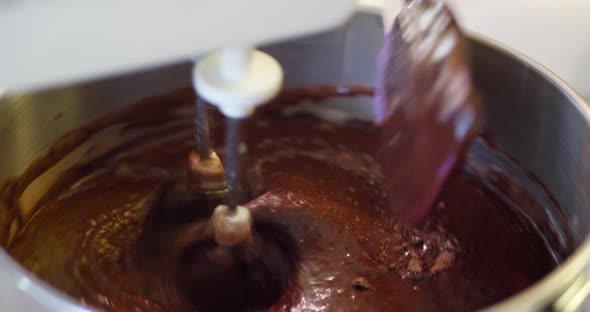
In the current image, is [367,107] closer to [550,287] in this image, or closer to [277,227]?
[277,227]

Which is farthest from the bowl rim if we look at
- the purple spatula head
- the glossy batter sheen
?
the glossy batter sheen

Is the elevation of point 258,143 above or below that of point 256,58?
below

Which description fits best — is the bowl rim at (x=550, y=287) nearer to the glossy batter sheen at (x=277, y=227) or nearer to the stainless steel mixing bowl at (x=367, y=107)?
the stainless steel mixing bowl at (x=367, y=107)

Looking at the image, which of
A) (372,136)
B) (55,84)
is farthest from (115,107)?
(55,84)

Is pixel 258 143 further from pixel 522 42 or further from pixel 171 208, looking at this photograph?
pixel 522 42

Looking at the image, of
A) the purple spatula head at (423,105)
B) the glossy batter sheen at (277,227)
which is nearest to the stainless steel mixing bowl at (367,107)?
the glossy batter sheen at (277,227)

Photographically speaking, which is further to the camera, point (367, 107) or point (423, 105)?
point (367, 107)

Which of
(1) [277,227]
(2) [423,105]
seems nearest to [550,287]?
(2) [423,105]
